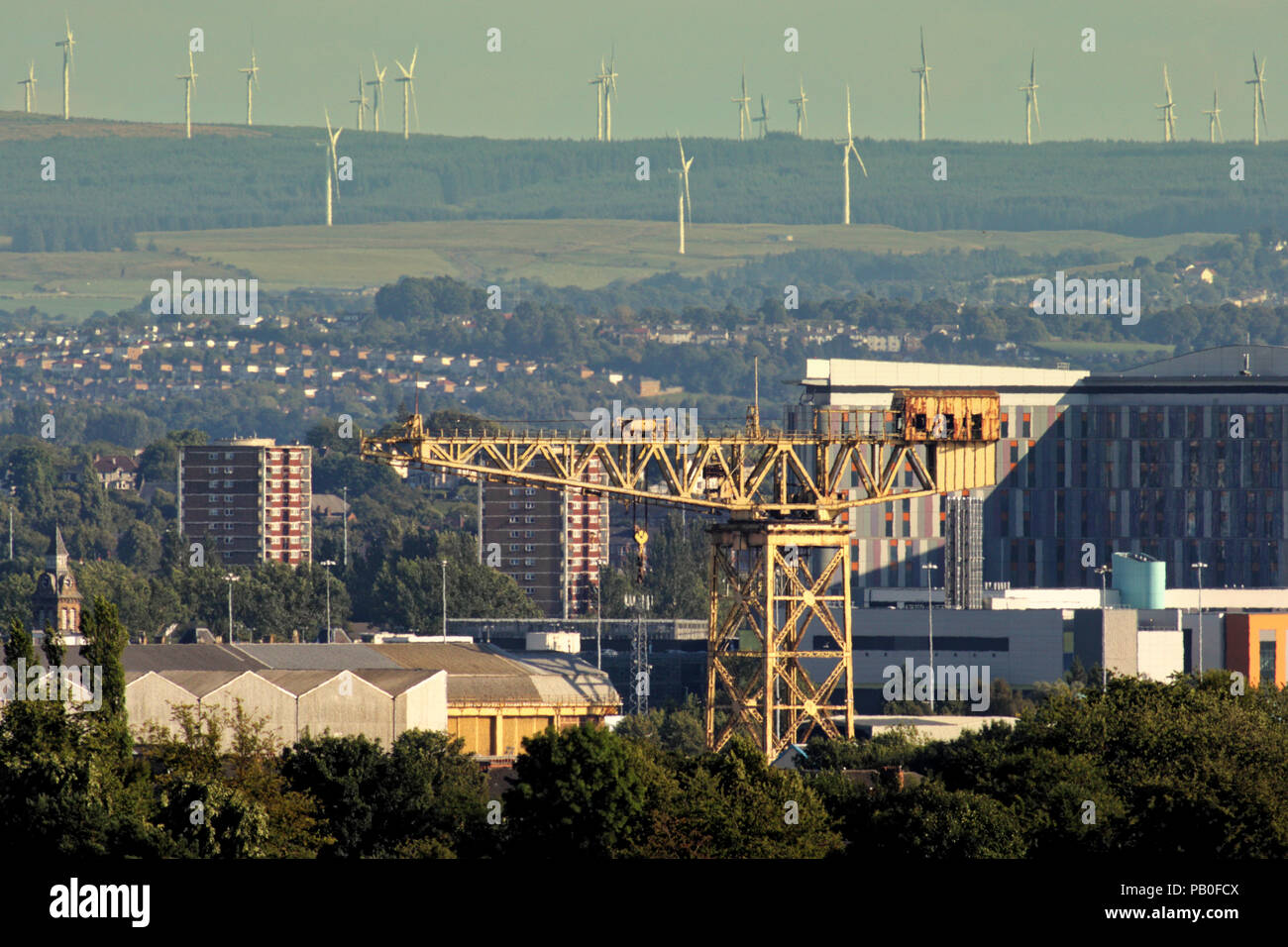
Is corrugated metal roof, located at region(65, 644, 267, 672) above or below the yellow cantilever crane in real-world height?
below

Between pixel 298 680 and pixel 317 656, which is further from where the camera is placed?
pixel 317 656

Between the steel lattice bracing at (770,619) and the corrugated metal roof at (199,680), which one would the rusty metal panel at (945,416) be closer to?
the steel lattice bracing at (770,619)

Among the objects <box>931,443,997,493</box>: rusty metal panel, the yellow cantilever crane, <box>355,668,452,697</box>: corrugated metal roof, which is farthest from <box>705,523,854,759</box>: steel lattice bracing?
<box>355,668,452,697</box>: corrugated metal roof

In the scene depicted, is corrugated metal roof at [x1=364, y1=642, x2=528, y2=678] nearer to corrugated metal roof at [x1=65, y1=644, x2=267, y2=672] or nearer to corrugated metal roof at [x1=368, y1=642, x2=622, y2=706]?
corrugated metal roof at [x1=368, y1=642, x2=622, y2=706]

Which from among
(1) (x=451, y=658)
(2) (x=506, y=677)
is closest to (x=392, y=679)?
(2) (x=506, y=677)

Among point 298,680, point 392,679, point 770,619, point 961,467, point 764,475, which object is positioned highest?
point 961,467

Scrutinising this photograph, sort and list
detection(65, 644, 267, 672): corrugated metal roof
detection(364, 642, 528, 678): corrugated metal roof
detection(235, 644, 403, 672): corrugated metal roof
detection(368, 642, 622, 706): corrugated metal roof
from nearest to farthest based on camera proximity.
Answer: detection(368, 642, 622, 706): corrugated metal roof < detection(65, 644, 267, 672): corrugated metal roof < detection(364, 642, 528, 678): corrugated metal roof < detection(235, 644, 403, 672): corrugated metal roof

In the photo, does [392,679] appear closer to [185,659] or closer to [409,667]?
[409,667]
